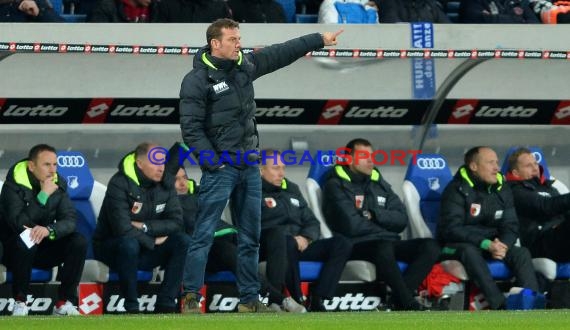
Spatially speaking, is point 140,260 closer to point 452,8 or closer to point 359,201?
point 359,201

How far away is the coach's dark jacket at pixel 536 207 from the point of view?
39.7ft

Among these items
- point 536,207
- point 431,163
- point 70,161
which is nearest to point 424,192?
point 431,163

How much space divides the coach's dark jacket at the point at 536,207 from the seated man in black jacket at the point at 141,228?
3.14 metres

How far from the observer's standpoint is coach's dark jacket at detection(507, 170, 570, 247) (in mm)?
12086

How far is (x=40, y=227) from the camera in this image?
10.6 meters

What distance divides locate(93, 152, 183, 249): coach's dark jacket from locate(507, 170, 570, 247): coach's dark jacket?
3.13 m

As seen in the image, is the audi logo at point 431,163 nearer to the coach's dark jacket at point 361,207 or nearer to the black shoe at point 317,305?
the coach's dark jacket at point 361,207

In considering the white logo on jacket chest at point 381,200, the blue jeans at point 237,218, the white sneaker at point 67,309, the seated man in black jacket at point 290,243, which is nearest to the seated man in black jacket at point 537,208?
the white logo on jacket chest at point 381,200

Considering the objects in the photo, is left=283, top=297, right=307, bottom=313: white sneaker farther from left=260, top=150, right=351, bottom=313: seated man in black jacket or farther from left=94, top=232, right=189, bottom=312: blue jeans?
left=94, top=232, right=189, bottom=312: blue jeans

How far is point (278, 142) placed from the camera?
12.5 meters

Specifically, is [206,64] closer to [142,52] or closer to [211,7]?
Result: [142,52]

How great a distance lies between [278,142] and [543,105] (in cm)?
248

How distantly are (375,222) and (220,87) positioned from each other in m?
3.37

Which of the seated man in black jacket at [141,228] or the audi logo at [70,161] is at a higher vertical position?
the audi logo at [70,161]
